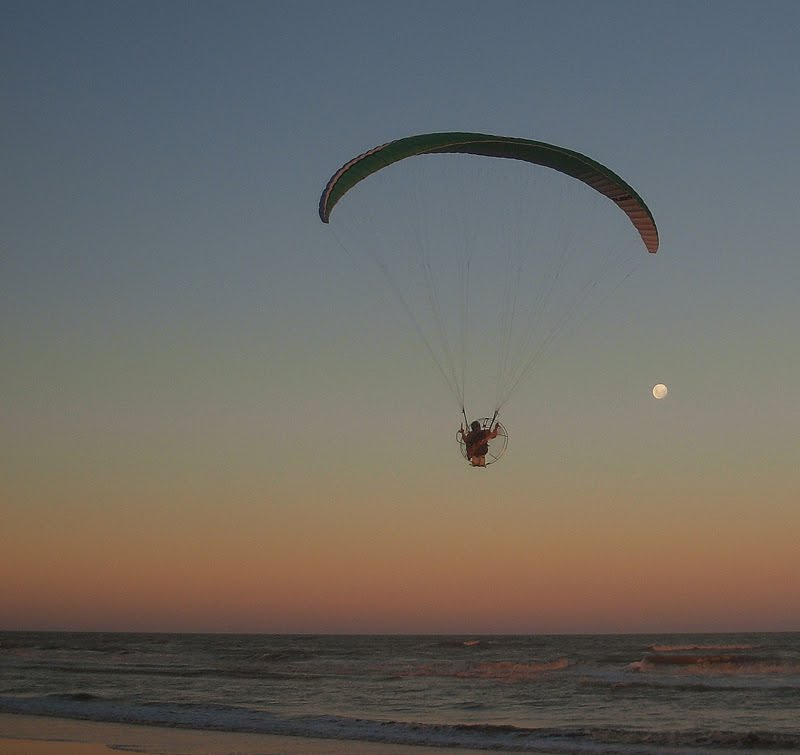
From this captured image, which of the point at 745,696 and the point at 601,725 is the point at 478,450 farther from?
the point at 745,696

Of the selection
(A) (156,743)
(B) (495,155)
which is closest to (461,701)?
(A) (156,743)

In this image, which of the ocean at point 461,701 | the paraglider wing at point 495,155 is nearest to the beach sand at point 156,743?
the ocean at point 461,701

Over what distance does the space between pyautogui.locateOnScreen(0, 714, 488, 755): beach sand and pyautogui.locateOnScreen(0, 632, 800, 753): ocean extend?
735 mm

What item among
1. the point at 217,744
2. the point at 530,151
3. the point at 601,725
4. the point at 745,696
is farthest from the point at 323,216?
the point at 745,696

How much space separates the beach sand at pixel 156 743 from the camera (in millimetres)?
15711

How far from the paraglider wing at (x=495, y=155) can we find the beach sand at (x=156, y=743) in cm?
870

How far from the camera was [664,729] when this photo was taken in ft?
60.5

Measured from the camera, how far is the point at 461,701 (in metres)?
24.4

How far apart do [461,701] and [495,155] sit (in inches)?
550

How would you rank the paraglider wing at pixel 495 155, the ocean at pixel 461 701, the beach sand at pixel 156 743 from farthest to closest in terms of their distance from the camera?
the ocean at pixel 461 701, the paraglider wing at pixel 495 155, the beach sand at pixel 156 743

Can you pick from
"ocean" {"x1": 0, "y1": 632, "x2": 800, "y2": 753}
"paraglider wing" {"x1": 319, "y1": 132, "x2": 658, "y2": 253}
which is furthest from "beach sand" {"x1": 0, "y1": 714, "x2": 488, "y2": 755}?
"paraglider wing" {"x1": 319, "y1": 132, "x2": 658, "y2": 253}

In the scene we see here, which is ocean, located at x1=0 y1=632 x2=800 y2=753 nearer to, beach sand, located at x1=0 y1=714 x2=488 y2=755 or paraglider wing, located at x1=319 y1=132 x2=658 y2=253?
beach sand, located at x1=0 y1=714 x2=488 y2=755

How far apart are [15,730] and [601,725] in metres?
11.1

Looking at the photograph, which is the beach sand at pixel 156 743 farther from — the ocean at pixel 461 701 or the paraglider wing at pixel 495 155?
the paraglider wing at pixel 495 155
